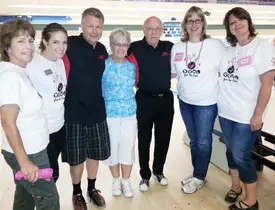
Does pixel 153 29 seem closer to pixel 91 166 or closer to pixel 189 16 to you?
pixel 189 16

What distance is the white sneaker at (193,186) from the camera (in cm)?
215

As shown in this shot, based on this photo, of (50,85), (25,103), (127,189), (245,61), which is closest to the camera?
(25,103)

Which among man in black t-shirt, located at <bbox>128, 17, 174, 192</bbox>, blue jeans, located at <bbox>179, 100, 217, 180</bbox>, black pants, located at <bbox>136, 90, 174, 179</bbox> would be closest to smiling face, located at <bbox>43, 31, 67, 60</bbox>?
man in black t-shirt, located at <bbox>128, 17, 174, 192</bbox>

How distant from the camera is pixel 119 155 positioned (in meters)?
2.05

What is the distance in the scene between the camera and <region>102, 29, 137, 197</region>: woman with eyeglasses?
181 centimetres

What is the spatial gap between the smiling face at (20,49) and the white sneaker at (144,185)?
4.67ft

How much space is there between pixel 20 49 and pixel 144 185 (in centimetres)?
149

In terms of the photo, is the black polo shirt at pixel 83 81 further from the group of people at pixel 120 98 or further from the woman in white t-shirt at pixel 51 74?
the woman in white t-shirt at pixel 51 74

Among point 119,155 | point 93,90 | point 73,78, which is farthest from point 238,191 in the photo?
point 73,78

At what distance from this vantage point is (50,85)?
148cm

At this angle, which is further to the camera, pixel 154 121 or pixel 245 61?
pixel 154 121

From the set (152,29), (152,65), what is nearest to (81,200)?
(152,65)

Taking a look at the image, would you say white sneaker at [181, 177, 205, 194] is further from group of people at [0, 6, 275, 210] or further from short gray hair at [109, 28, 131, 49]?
short gray hair at [109, 28, 131, 49]

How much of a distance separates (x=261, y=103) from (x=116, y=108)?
945 millimetres
